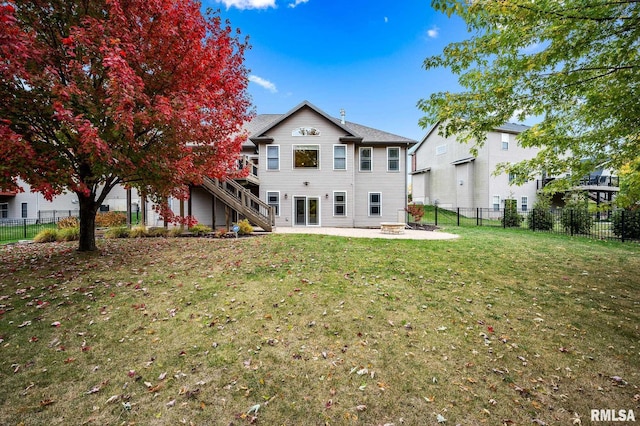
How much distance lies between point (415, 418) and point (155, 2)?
8909 mm

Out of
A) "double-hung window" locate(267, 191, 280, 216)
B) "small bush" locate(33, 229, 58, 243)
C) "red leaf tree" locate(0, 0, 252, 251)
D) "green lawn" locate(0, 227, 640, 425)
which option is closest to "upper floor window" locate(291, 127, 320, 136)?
"double-hung window" locate(267, 191, 280, 216)

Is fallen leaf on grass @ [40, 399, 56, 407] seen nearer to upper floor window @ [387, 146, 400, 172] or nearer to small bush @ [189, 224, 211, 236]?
small bush @ [189, 224, 211, 236]

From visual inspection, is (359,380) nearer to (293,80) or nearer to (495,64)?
(495,64)

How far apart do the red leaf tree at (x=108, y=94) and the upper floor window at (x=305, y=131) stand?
9.62 m

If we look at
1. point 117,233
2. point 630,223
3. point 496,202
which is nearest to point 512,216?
point 630,223

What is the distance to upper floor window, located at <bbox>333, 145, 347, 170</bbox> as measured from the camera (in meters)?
18.1

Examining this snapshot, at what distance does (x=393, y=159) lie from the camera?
61.4ft

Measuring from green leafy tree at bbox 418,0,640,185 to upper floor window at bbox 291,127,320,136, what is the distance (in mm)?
11749

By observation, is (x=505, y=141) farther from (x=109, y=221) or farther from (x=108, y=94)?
(x=109, y=221)

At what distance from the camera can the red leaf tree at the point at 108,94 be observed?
5180 millimetres

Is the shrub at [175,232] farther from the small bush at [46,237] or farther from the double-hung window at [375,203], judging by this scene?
the double-hung window at [375,203]

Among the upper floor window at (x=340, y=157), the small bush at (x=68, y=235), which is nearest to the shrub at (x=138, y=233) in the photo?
the small bush at (x=68, y=235)

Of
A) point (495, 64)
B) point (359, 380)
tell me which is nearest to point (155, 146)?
point (359, 380)

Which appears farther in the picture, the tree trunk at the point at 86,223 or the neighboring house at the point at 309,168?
the neighboring house at the point at 309,168
